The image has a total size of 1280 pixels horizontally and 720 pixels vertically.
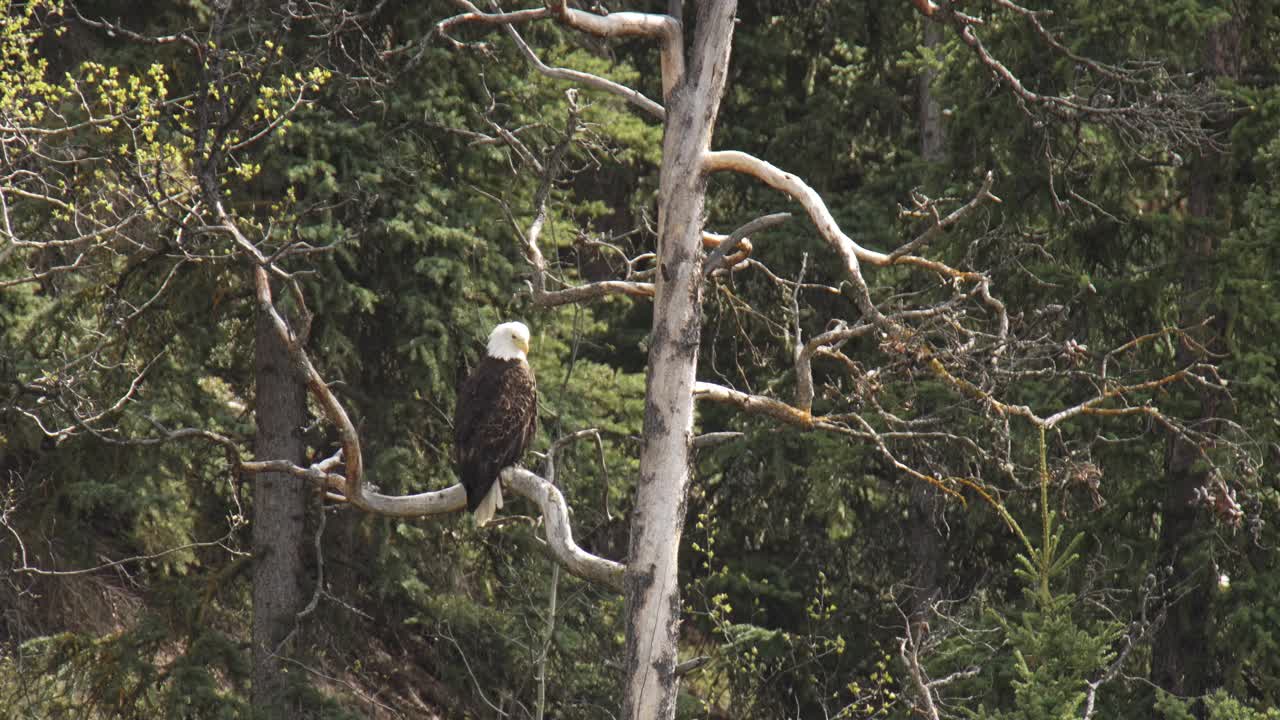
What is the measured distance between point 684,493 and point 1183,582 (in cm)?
366

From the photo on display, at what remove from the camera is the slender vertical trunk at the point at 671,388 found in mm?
6832

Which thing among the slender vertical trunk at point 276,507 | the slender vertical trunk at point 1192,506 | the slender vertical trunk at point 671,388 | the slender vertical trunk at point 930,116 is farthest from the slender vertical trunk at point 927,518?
the slender vertical trunk at point 671,388

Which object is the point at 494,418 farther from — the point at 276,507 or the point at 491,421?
the point at 276,507

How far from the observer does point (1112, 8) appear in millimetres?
9070

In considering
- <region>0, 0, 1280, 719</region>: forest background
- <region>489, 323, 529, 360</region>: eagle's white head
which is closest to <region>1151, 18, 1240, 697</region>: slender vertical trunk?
<region>0, 0, 1280, 719</region>: forest background

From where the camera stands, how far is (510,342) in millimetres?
8680

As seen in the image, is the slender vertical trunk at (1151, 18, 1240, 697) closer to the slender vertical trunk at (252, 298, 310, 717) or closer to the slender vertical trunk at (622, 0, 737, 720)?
the slender vertical trunk at (622, 0, 737, 720)

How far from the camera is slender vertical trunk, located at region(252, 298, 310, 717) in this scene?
10.1 metres

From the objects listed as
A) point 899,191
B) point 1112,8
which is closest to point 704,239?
point 1112,8

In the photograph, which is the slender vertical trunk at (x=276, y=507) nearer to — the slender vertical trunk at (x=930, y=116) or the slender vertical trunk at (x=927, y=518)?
the slender vertical trunk at (x=927, y=518)

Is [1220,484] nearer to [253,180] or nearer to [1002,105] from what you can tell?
[1002,105]

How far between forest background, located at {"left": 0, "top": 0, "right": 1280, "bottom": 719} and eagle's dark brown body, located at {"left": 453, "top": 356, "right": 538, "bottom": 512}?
0.58 meters

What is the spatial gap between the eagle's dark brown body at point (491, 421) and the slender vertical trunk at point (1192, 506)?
3869mm

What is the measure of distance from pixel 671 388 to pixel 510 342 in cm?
197
